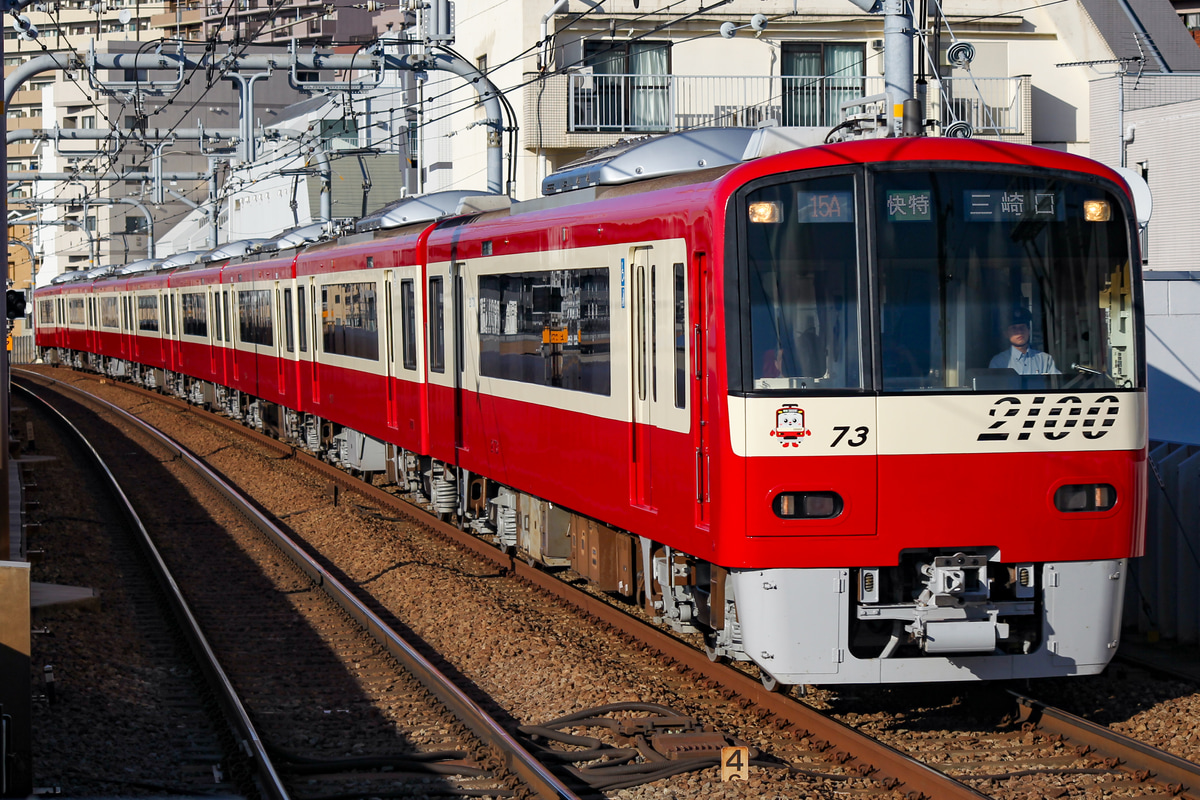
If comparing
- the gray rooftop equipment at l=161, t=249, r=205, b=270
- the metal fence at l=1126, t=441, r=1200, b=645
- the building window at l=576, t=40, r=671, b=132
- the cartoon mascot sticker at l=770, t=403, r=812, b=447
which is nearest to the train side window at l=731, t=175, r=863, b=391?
the cartoon mascot sticker at l=770, t=403, r=812, b=447

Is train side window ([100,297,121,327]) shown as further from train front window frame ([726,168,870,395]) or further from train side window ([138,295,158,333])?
train front window frame ([726,168,870,395])

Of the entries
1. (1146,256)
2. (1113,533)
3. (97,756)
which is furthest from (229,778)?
(1146,256)

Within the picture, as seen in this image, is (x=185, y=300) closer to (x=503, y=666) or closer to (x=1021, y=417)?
(x=503, y=666)

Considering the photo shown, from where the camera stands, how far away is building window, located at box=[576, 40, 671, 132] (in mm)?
25438

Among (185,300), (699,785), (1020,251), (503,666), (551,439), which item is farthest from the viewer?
(185,300)

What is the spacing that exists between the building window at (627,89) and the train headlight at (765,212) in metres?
18.5

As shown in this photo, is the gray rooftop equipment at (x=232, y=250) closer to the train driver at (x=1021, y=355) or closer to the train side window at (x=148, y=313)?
the train side window at (x=148, y=313)

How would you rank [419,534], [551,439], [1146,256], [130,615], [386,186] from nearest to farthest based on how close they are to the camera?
[551,439]
[130,615]
[419,534]
[1146,256]
[386,186]

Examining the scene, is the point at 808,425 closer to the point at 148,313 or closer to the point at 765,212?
the point at 765,212

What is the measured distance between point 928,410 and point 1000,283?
2.28ft

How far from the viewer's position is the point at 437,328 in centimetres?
1357

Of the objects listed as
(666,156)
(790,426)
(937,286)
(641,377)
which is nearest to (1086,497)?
(937,286)

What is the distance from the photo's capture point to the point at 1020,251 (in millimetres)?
7125

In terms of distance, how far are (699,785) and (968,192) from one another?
3.01m
